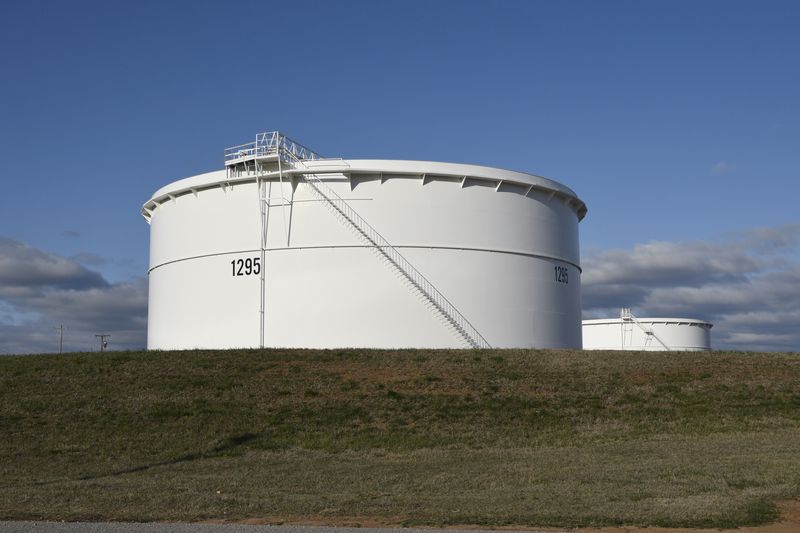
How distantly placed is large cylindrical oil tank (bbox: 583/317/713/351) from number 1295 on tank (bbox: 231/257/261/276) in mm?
31447

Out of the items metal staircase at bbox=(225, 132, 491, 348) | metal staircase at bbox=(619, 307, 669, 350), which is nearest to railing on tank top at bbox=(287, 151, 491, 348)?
metal staircase at bbox=(225, 132, 491, 348)

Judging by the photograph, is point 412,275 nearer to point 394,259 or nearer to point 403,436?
point 394,259

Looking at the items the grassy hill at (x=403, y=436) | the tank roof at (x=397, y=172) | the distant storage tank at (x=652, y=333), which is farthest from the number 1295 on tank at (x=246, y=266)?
the distant storage tank at (x=652, y=333)

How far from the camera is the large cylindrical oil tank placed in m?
54.6

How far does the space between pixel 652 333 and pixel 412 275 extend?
29.5 metres

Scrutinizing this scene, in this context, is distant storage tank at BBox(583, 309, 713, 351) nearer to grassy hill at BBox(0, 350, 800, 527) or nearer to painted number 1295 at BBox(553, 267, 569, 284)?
painted number 1295 at BBox(553, 267, 569, 284)

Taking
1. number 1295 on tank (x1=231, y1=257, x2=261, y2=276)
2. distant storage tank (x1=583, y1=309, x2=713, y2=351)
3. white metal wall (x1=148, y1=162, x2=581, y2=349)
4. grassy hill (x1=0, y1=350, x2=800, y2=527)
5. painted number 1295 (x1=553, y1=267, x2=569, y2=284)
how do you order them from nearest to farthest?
grassy hill (x1=0, y1=350, x2=800, y2=527) < white metal wall (x1=148, y1=162, x2=581, y2=349) < number 1295 on tank (x1=231, y1=257, x2=261, y2=276) < painted number 1295 (x1=553, y1=267, x2=569, y2=284) < distant storage tank (x1=583, y1=309, x2=713, y2=351)

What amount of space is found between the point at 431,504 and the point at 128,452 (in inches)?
355

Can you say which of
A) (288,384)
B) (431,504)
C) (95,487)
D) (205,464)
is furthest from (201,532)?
(288,384)

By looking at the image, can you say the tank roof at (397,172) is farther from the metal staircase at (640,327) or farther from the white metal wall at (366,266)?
the metal staircase at (640,327)

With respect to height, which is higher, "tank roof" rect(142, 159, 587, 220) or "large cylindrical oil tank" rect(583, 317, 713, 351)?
"tank roof" rect(142, 159, 587, 220)

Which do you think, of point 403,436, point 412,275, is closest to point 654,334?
point 412,275

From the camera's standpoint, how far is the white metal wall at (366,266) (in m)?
29.7

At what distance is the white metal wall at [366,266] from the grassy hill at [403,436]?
9.76ft
